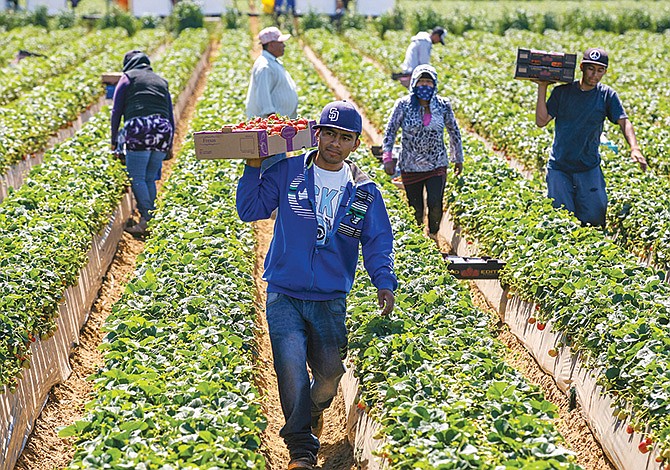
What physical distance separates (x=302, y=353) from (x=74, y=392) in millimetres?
2544

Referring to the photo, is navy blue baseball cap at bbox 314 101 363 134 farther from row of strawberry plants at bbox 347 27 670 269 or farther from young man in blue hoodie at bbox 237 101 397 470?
row of strawberry plants at bbox 347 27 670 269

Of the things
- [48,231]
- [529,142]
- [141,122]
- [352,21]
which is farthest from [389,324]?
[352,21]

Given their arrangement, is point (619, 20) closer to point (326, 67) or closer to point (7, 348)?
point (326, 67)

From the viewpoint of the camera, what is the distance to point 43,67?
22.2 metres

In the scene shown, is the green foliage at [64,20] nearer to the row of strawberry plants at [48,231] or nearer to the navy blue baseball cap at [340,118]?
the row of strawberry plants at [48,231]

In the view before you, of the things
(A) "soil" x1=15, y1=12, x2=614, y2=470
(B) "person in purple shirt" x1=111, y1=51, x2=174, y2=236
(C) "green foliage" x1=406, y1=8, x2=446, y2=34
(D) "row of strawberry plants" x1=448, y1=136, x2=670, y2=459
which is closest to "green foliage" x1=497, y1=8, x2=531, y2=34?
(C) "green foliage" x1=406, y1=8, x2=446, y2=34

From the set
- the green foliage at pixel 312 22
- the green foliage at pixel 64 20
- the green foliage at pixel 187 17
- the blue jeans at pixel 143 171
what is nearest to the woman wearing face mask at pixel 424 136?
the blue jeans at pixel 143 171

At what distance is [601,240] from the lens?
7.97m

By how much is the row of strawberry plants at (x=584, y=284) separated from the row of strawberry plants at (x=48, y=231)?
11.7 ft

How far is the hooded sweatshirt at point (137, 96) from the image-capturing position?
10367 mm

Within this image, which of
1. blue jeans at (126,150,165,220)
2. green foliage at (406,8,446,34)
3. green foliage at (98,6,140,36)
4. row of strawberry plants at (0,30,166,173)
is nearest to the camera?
blue jeans at (126,150,165,220)

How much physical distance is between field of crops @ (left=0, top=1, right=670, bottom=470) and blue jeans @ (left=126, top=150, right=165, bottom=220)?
138mm

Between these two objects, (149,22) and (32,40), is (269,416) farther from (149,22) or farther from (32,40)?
(149,22)

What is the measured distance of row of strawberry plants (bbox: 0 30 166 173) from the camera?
497 inches
